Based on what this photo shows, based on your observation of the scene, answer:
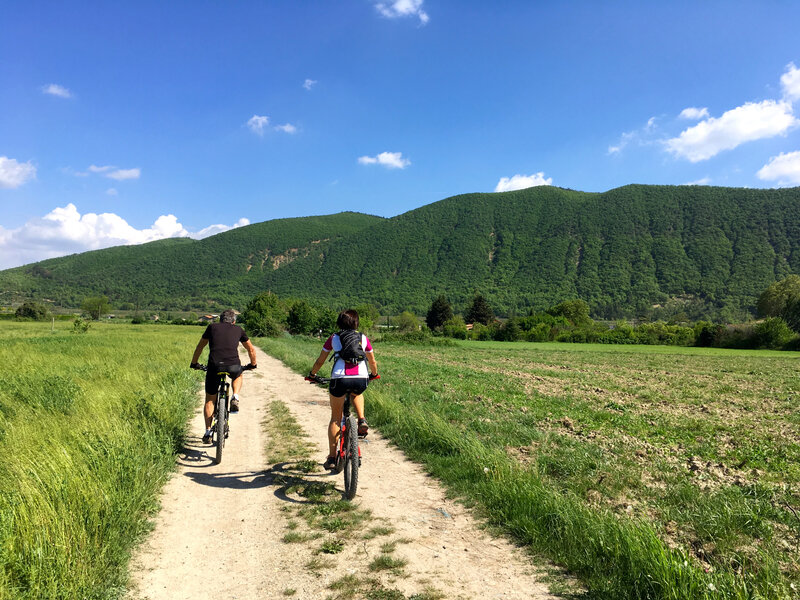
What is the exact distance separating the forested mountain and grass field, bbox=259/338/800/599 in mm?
124428

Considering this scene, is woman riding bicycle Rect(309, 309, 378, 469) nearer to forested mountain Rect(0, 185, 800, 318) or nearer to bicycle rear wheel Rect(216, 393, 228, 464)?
bicycle rear wheel Rect(216, 393, 228, 464)

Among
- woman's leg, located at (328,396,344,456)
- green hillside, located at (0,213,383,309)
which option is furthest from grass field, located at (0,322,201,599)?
green hillside, located at (0,213,383,309)

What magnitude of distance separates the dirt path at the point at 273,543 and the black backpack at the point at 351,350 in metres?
1.68

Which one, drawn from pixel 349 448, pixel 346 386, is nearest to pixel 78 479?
pixel 349 448

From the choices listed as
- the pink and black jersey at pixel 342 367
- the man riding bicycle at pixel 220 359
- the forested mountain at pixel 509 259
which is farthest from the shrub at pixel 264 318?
A: the pink and black jersey at pixel 342 367

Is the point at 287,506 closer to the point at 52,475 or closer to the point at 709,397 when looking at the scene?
the point at 52,475

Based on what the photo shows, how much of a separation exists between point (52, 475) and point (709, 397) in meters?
17.1

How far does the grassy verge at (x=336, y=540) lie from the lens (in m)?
3.38

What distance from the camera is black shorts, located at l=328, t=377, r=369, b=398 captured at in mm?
5441

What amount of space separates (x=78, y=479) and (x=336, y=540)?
8.22 ft

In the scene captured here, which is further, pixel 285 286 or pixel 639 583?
pixel 285 286

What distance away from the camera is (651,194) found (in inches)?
6481

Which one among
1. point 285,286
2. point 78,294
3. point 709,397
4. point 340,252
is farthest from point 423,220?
point 709,397

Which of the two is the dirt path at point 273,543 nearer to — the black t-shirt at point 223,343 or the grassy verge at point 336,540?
the grassy verge at point 336,540
